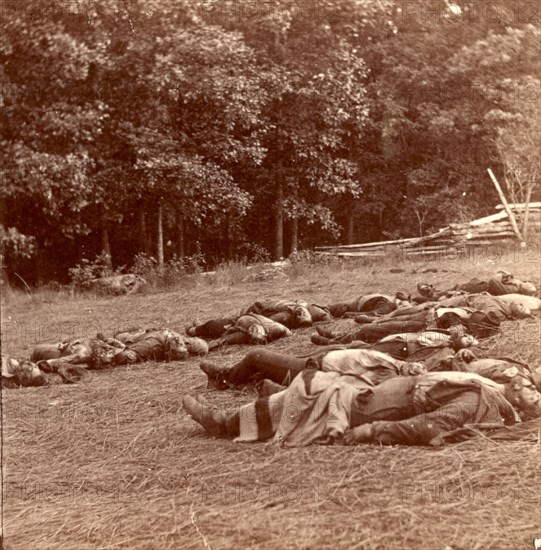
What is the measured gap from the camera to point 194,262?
6.48m

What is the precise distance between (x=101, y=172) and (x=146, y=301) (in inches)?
58.1

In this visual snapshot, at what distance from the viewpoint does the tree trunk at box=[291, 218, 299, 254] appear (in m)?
6.01

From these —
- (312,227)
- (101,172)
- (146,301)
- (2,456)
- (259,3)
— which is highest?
(259,3)

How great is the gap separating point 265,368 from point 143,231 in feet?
7.65

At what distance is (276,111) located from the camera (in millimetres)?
5664

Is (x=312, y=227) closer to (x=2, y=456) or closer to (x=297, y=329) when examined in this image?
(x=297, y=329)

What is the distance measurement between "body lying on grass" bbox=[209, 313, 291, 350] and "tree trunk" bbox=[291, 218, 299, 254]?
62cm

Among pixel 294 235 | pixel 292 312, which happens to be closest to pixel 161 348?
pixel 292 312

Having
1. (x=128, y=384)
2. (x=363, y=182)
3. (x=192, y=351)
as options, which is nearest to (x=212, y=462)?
(x=128, y=384)

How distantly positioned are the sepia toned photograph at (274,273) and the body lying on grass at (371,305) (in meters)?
0.02

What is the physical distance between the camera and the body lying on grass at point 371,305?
6742 mm

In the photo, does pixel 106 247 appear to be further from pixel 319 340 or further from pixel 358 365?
pixel 358 365

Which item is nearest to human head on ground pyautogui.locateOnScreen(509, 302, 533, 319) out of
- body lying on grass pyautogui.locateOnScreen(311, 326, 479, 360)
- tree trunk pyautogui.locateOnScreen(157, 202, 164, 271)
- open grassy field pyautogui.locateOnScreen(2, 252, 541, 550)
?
open grassy field pyautogui.locateOnScreen(2, 252, 541, 550)

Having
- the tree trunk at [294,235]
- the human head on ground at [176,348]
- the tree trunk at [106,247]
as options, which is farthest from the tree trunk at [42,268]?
the tree trunk at [294,235]
